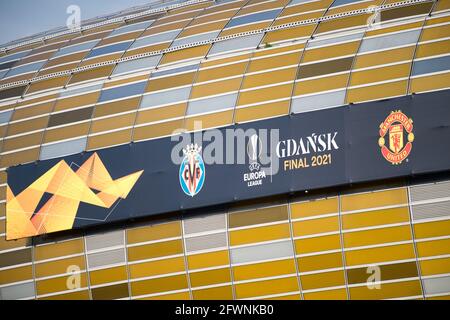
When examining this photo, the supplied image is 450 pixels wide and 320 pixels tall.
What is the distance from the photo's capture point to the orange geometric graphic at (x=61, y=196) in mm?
39844

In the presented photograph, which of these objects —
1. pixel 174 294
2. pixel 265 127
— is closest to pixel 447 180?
pixel 265 127

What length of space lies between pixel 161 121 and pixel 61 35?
1792cm

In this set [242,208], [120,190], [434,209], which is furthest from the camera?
[120,190]

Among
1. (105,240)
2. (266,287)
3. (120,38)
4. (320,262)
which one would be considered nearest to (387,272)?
(320,262)

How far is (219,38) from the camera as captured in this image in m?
43.0

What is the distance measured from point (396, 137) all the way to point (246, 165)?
7.15 meters

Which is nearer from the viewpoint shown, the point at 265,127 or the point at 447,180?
the point at 447,180

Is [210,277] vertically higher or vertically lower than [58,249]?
lower

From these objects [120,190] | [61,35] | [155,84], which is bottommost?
[120,190]

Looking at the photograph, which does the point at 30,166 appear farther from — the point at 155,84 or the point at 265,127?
the point at 265,127

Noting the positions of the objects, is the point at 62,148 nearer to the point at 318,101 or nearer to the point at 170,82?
the point at 170,82

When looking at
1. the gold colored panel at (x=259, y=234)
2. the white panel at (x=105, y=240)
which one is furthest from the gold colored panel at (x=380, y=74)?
the white panel at (x=105, y=240)

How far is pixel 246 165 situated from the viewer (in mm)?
36375
